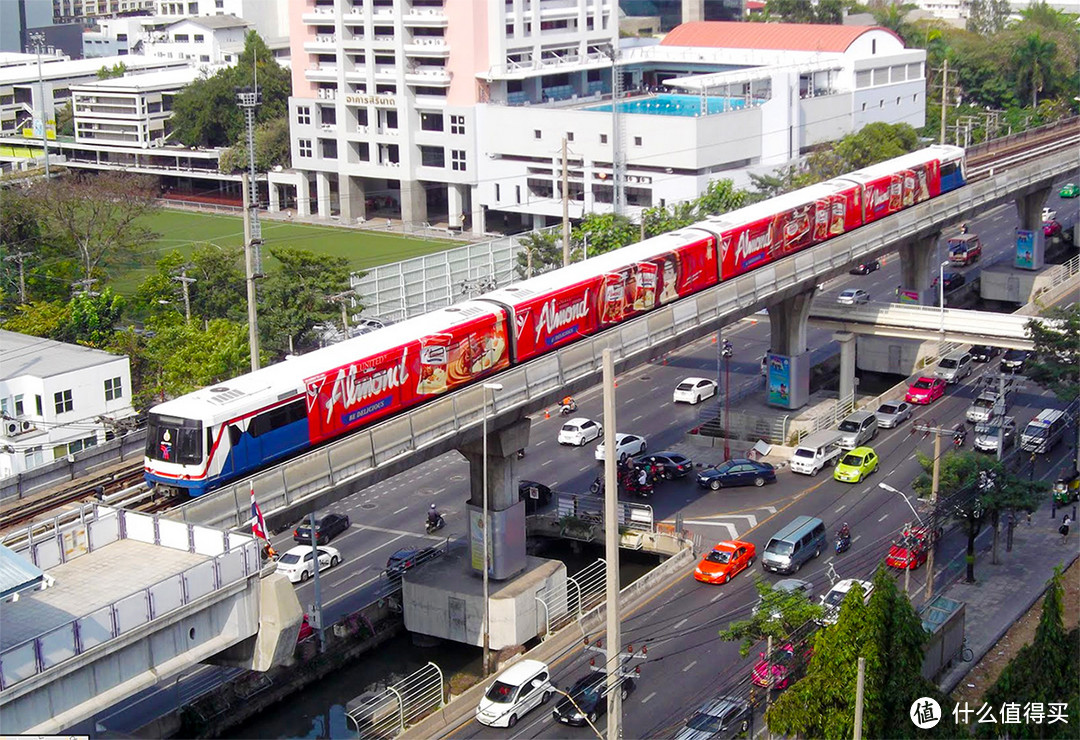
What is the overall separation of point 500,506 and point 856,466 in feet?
54.9

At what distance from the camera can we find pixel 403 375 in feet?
140

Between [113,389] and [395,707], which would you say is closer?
[395,707]

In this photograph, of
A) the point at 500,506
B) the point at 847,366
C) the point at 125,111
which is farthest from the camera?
the point at 125,111

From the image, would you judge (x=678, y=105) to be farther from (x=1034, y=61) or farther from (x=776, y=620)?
(x=776, y=620)

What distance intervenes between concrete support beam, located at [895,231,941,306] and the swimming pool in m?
32.6

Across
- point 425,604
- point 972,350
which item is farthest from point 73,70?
point 425,604

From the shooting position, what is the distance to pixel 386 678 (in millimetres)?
44750

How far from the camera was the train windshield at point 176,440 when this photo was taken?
3688cm

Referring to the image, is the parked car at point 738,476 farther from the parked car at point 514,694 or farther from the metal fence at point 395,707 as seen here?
the parked car at point 514,694

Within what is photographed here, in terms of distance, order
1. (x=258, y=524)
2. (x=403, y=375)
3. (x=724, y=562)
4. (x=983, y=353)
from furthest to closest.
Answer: (x=983, y=353) < (x=724, y=562) < (x=403, y=375) < (x=258, y=524)

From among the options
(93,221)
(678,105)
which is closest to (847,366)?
(678,105)

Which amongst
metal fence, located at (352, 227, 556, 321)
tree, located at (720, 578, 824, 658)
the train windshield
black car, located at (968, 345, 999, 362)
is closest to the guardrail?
the train windshield

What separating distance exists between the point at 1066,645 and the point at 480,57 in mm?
84721

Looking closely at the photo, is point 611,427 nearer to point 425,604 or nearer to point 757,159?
point 425,604
